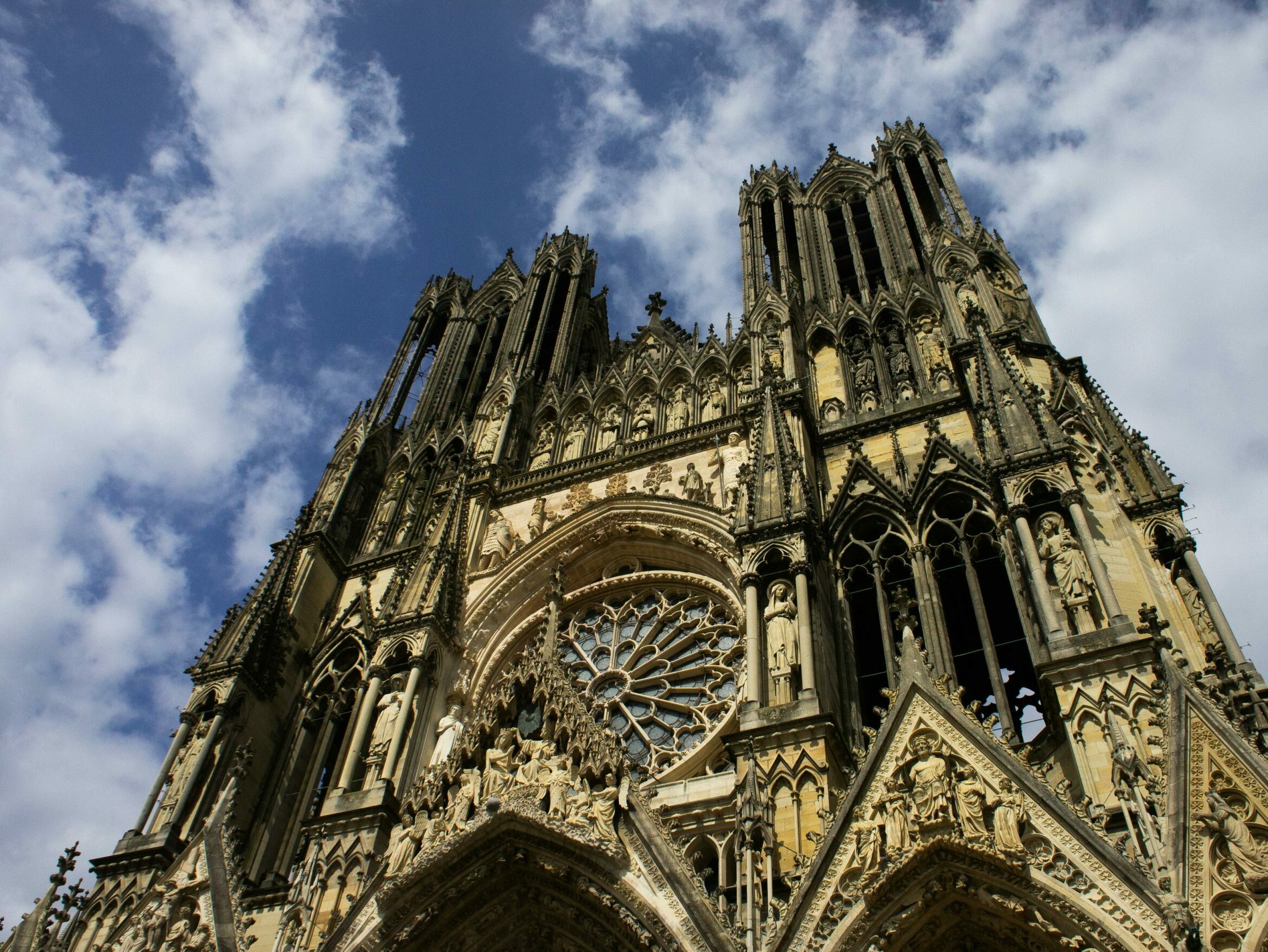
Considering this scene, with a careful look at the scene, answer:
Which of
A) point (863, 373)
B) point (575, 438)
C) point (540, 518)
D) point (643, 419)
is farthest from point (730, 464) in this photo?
point (575, 438)

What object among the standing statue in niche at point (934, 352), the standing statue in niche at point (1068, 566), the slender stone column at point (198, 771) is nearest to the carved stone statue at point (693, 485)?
the standing statue in niche at point (934, 352)

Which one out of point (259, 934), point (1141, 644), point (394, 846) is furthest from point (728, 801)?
point (259, 934)

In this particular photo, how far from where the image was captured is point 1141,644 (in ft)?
32.7

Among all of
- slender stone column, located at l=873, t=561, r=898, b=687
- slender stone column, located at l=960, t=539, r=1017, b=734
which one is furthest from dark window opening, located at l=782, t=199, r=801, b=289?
slender stone column, located at l=960, t=539, r=1017, b=734

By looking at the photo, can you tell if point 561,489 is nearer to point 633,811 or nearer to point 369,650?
point 369,650

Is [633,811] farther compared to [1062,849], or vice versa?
[633,811]

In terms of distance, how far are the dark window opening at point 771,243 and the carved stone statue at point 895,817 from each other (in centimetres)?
1355

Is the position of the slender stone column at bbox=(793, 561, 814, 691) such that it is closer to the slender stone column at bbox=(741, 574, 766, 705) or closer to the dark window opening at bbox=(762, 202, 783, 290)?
the slender stone column at bbox=(741, 574, 766, 705)

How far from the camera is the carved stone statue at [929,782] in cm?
872

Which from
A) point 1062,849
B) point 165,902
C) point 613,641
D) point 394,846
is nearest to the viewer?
point 1062,849

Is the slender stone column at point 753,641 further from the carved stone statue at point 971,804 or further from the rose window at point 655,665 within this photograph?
the carved stone statue at point 971,804

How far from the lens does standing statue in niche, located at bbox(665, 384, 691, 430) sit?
742 inches

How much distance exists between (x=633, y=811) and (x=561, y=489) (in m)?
8.62

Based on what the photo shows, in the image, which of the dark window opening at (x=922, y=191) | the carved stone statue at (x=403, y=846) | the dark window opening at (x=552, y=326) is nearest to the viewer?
the carved stone statue at (x=403, y=846)
